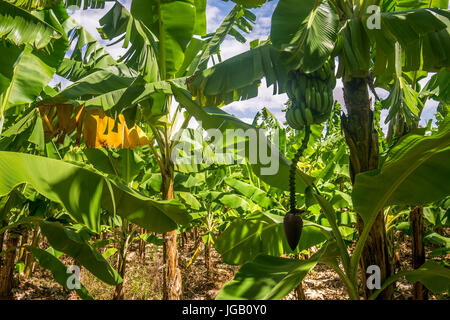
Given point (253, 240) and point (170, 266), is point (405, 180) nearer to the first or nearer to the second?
point (253, 240)

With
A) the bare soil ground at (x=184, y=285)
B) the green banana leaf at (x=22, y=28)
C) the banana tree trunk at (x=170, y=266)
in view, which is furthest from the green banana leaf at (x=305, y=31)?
the bare soil ground at (x=184, y=285)

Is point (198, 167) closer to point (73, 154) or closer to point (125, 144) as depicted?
point (125, 144)

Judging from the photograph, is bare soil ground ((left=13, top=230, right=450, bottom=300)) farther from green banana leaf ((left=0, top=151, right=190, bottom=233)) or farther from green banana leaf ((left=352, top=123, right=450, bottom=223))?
green banana leaf ((left=0, top=151, right=190, bottom=233))

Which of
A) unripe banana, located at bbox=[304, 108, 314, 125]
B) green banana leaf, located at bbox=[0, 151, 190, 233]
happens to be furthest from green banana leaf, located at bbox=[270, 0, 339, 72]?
green banana leaf, located at bbox=[0, 151, 190, 233]

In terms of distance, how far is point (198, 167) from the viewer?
349 cm

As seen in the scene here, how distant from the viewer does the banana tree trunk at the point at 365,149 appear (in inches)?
57.8

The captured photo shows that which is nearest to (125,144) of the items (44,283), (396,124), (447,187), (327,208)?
(327,208)

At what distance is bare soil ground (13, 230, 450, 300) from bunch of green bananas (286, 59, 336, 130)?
13.2 feet

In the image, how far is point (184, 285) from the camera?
5.94m

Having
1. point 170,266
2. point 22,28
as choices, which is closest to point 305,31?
point 22,28

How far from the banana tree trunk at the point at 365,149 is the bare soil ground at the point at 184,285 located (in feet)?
11.3

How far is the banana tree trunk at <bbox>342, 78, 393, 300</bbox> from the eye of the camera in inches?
57.8

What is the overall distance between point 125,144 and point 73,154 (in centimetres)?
215

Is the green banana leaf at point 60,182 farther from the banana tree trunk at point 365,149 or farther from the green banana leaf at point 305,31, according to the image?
the banana tree trunk at point 365,149
